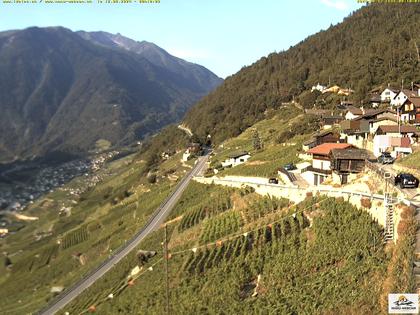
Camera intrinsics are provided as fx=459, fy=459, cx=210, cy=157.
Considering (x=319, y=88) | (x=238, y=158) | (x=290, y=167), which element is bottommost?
(x=238, y=158)

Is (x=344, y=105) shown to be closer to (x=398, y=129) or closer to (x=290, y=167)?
(x=398, y=129)

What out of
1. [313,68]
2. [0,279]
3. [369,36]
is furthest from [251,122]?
[0,279]

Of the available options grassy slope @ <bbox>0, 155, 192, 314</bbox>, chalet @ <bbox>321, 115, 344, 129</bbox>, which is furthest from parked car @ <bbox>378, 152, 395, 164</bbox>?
chalet @ <bbox>321, 115, 344, 129</bbox>

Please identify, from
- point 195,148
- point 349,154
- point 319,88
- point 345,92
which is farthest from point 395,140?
point 319,88

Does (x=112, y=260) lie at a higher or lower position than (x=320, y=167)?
lower

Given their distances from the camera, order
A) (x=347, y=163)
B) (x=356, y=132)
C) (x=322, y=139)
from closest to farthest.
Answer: (x=347, y=163)
(x=356, y=132)
(x=322, y=139)

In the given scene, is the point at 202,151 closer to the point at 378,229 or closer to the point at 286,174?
the point at 286,174
